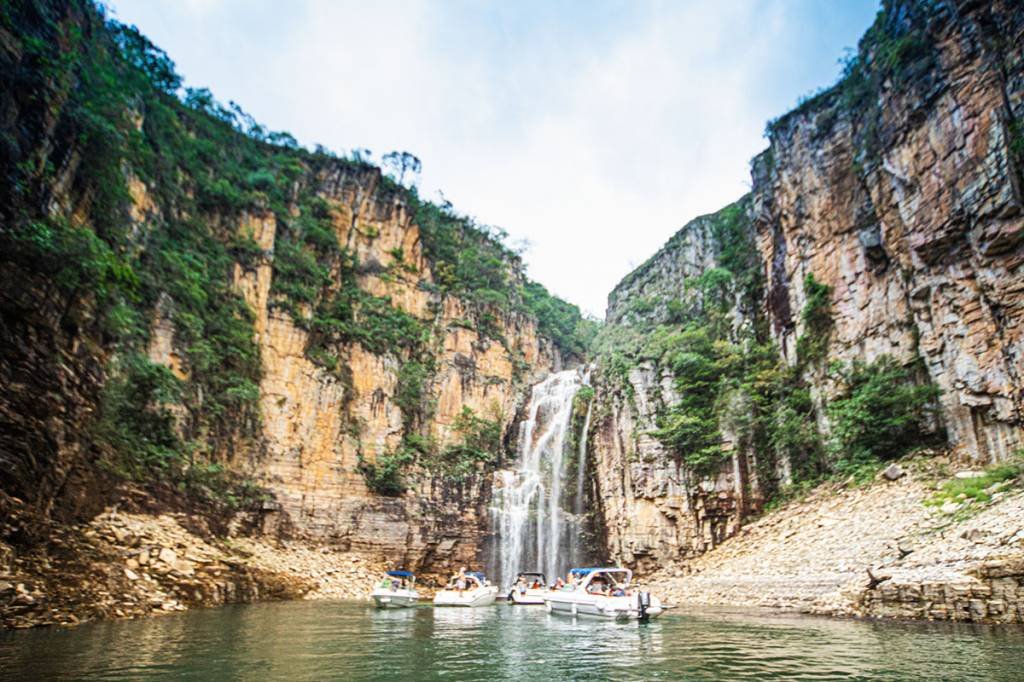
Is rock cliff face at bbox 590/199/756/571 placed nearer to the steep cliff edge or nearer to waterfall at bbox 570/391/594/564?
waterfall at bbox 570/391/594/564

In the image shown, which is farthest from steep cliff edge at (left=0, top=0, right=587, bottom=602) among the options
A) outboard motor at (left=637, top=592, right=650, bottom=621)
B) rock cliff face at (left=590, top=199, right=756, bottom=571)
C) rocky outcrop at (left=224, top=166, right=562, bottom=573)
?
outboard motor at (left=637, top=592, right=650, bottom=621)

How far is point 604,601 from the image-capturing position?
18172mm

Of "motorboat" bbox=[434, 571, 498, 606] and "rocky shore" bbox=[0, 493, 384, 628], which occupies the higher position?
"rocky shore" bbox=[0, 493, 384, 628]

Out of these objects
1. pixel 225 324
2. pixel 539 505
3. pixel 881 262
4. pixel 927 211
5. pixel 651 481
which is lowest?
pixel 539 505

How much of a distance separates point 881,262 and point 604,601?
60.4 feet

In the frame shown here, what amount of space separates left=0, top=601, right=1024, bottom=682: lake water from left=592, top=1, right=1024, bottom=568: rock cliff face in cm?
1108

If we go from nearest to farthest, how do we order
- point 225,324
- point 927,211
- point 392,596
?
point 927,211 < point 392,596 < point 225,324

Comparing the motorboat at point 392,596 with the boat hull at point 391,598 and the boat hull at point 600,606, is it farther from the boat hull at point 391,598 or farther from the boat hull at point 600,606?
the boat hull at point 600,606

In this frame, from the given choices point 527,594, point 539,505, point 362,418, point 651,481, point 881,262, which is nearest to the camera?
point 527,594

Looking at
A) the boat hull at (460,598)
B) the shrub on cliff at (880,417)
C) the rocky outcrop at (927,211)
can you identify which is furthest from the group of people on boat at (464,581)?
the rocky outcrop at (927,211)

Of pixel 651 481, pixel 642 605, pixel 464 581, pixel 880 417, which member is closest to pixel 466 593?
pixel 464 581

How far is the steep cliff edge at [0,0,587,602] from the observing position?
15.0 meters

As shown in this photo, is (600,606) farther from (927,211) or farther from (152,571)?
(927,211)

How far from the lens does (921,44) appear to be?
2275 cm
